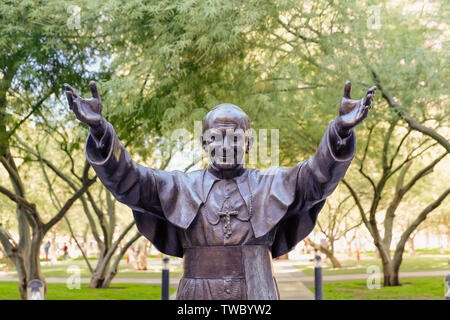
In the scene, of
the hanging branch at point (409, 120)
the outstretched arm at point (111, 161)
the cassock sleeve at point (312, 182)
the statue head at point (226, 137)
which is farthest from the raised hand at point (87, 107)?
the hanging branch at point (409, 120)

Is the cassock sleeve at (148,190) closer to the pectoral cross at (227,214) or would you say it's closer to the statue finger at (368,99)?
the pectoral cross at (227,214)

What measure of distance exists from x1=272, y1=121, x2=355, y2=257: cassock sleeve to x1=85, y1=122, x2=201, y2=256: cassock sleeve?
618mm

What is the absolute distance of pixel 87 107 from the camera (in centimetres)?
277

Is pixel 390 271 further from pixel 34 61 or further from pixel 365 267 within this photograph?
pixel 34 61

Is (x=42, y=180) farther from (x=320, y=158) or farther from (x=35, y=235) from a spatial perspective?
(x=320, y=158)

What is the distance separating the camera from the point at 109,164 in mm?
2914

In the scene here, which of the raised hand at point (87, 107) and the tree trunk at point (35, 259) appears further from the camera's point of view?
the tree trunk at point (35, 259)

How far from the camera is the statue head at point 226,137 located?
327 cm

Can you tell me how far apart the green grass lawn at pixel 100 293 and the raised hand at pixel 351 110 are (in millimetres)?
11326

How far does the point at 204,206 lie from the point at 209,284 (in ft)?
1.56

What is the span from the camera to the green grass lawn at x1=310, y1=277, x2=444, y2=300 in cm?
1291

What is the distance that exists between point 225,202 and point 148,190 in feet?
1.57

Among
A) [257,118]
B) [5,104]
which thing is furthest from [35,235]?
[257,118]
